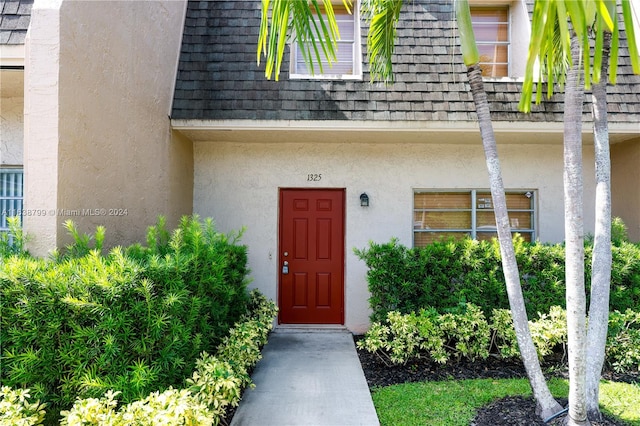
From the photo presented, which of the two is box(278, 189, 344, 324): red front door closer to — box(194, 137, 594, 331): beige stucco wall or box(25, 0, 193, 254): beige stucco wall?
box(194, 137, 594, 331): beige stucco wall

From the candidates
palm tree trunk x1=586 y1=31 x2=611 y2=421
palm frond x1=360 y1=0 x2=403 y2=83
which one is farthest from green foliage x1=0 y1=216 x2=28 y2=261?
palm tree trunk x1=586 y1=31 x2=611 y2=421

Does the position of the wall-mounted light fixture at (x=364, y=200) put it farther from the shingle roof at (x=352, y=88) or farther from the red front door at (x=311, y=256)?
the shingle roof at (x=352, y=88)

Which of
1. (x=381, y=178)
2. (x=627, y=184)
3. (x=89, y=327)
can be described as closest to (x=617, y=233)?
(x=627, y=184)

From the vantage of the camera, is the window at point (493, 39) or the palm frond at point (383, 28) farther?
the window at point (493, 39)

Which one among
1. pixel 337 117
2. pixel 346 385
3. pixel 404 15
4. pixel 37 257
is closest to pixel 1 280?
pixel 37 257

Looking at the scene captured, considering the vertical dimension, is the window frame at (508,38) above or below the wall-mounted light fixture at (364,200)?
above

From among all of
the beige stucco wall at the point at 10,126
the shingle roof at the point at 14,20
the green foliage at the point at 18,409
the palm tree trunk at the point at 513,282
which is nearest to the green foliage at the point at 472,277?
the palm tree trunk at the point at 513,282

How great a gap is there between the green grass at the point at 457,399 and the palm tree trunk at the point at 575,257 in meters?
0.81

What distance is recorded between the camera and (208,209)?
22.3 ft

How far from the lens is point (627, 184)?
6582mm

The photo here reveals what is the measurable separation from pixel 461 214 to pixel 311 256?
2.91m

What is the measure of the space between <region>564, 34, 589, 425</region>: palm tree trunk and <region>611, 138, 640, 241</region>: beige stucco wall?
4477 millimetres

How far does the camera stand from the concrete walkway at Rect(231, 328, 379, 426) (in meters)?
3.76

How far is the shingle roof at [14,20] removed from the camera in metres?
4.05
